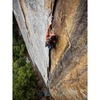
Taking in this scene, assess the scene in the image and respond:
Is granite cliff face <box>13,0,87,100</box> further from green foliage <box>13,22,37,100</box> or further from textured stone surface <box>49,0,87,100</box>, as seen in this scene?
green foliage <box>13,22,37,100</box>

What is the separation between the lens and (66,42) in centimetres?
338

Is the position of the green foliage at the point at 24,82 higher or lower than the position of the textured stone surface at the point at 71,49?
lower

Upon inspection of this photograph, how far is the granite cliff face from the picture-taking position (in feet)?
9.98

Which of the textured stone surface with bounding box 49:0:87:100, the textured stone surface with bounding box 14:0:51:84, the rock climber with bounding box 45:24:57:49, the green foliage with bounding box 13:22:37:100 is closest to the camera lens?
the textured stone surface with bounding box 49:0:87:100

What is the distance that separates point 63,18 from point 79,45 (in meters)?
0.36

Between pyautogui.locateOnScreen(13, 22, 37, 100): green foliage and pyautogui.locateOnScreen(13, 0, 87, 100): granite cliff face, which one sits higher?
pyautogui.locateOnScreen(13, 0, 87, 100): granite cliff face

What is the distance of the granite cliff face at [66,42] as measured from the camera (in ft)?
9.98

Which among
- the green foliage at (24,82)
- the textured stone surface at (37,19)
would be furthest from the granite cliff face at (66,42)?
the green foliage at (24,82)

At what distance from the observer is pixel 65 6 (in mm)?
3158

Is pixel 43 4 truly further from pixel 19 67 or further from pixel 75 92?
pixel 19 67

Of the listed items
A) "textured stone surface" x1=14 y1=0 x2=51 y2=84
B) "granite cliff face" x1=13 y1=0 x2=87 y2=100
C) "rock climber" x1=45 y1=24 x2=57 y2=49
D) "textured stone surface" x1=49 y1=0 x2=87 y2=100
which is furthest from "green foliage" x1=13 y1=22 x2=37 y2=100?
"rock climber" x1=45 y1=24 x2=57 y2=49

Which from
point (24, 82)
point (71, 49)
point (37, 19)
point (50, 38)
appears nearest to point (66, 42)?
point (71, 49)

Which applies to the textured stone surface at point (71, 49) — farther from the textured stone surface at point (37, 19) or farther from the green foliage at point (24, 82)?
the green foliage at point (24, 82)
